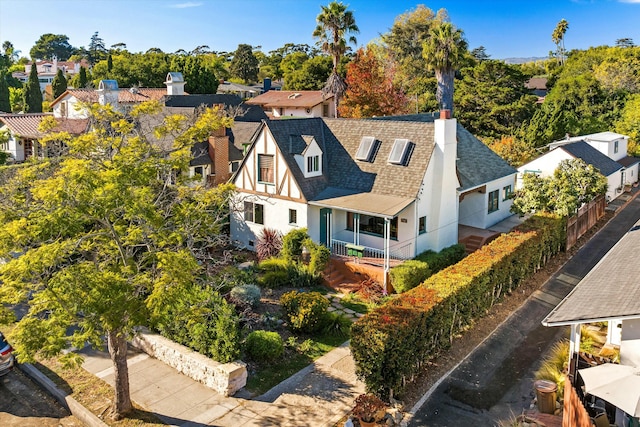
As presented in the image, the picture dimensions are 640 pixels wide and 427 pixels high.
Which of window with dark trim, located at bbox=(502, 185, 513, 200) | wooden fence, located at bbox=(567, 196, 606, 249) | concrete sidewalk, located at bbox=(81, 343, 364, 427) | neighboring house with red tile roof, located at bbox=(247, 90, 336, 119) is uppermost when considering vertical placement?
neighboring house with red tile roof, located at bbox=(247, 90, 336, 119)

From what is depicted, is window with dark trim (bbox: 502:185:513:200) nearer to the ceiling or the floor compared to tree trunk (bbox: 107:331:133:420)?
nearer to the ceiling

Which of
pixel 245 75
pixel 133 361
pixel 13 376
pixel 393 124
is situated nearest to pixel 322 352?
pixel 133 361

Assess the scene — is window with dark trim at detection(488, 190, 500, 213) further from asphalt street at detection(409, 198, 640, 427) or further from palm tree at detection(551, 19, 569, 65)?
palm tree at detection(551, 19, 569, 65)

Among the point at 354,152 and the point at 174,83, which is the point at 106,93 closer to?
the point at 174,83

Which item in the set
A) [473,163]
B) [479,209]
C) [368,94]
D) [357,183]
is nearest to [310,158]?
[357,183]

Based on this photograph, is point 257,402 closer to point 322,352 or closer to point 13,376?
Result: point 322,352

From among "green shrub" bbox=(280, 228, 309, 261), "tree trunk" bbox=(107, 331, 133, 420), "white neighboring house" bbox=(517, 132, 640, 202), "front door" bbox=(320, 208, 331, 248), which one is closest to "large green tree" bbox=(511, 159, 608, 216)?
"white neighboring house" bbox=(517, 132, 640, 202)
